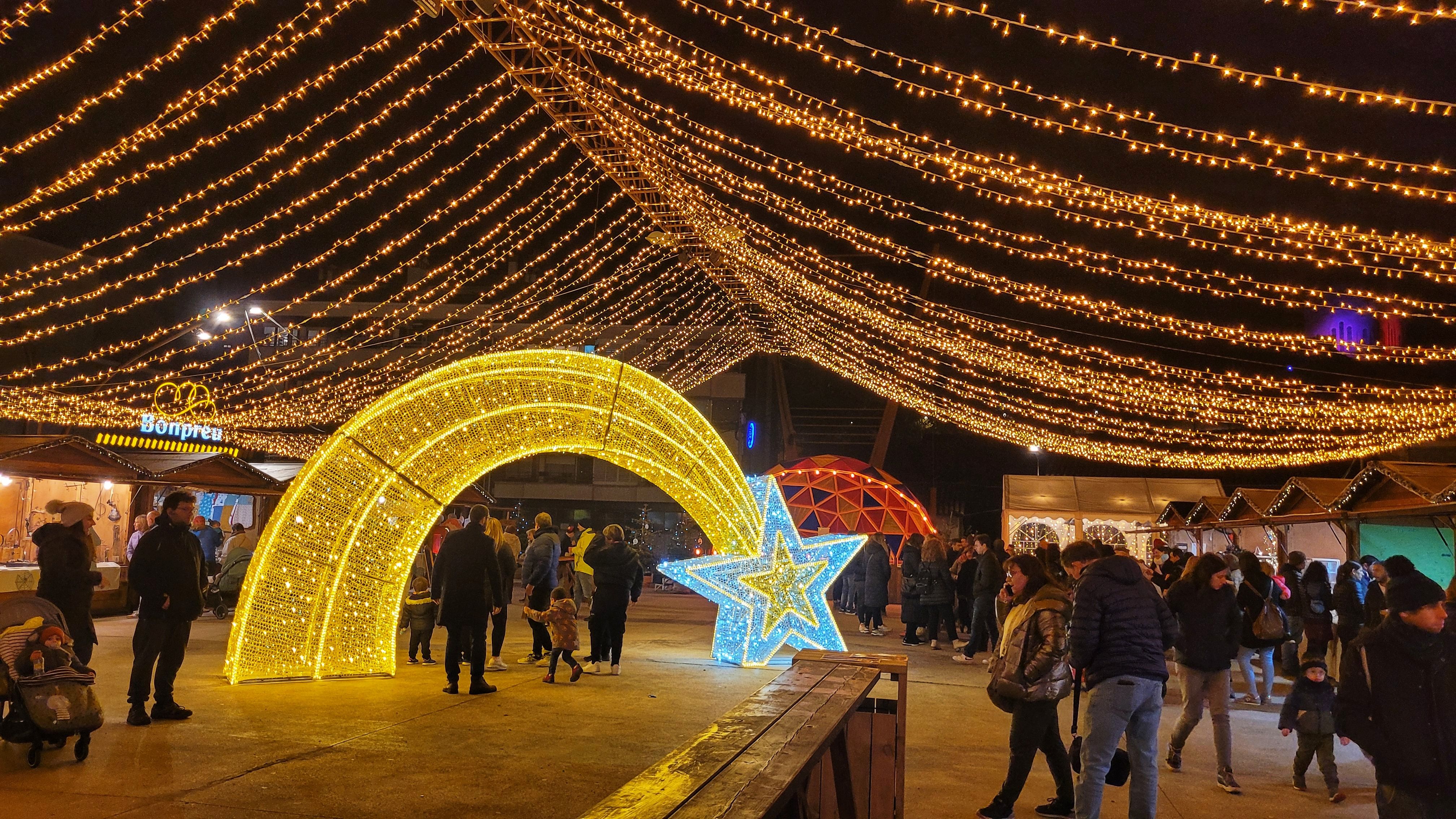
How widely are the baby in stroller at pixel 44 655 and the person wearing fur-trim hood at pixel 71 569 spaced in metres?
0.93

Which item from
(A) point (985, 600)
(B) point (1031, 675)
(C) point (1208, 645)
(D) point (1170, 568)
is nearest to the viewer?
(B) point (1031, 675)

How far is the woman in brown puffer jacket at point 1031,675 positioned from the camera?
5.02 metres

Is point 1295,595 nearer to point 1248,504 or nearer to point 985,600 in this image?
point 985,600

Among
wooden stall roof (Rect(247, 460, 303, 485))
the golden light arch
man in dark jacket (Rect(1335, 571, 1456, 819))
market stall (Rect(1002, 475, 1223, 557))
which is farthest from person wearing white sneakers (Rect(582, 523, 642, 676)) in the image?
market stall (Rect(1002, 475, 1223, 557))

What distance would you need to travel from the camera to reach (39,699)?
5.42 m

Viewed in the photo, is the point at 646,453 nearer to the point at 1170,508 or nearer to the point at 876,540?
the point at 876,540

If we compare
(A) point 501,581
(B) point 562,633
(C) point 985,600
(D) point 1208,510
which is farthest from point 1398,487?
(A) point 501,581

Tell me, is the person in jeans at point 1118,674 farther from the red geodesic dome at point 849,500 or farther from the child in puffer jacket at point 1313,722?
the red geodesic dome at point 849,500

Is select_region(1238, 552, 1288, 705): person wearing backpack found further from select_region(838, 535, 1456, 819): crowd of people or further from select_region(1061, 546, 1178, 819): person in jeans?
select_region(1061, 546, 1178, 819): person in jeans

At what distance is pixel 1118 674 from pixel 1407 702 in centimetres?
133

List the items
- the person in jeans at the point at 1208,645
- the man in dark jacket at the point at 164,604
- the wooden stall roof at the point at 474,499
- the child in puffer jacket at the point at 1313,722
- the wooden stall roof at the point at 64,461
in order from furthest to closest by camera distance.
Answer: the wooden stall roof at the point at 474,499 → the wooden stall roof at the point at 64,461 → the man in dark jacket at the point at 164,604 → the person in jeans at the point at 1208,645 → the child in puffer jacket at the point at 1313,722

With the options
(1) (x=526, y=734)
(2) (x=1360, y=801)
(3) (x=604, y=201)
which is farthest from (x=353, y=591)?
(3) (x=604, y=201)

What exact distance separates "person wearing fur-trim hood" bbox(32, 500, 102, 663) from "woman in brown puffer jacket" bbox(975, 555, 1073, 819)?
6140 mm

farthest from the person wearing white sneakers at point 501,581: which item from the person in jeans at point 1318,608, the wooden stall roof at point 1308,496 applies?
the wooden stall roof at point 1308,496
